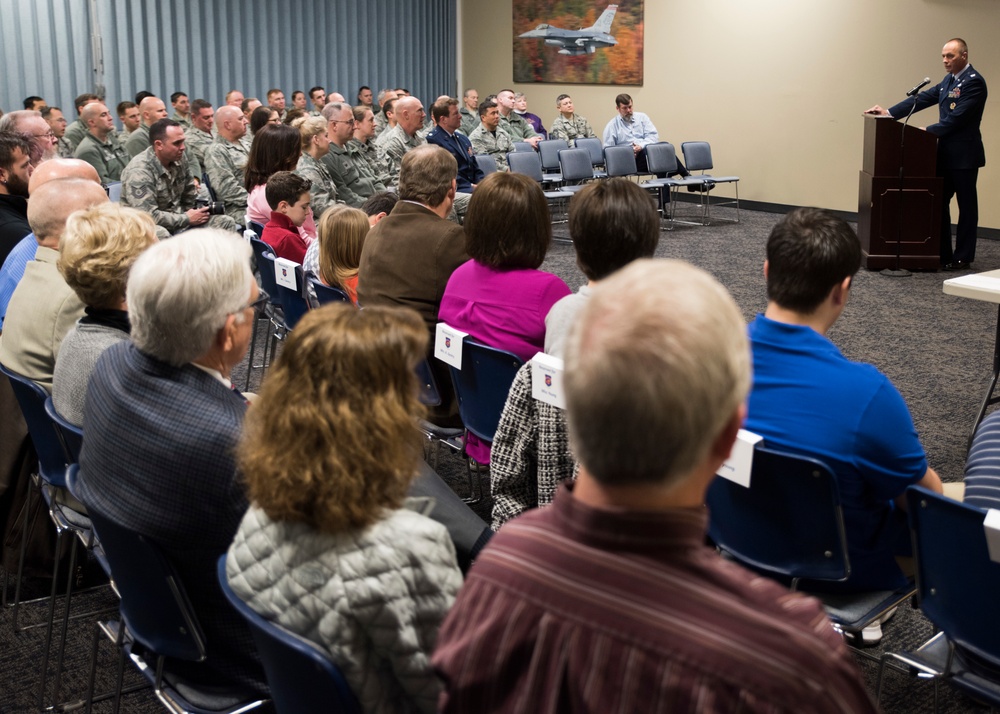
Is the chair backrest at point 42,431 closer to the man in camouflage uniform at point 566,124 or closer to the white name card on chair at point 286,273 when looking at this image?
the white name card on chair at point 286,273

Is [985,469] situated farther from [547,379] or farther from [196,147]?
[196,147]

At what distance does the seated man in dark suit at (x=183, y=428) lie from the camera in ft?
5.52

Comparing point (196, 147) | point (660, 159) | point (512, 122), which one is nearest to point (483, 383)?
point (196, 147)

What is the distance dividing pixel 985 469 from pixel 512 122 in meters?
10.9

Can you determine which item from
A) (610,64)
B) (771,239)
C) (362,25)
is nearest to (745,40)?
(610,64)

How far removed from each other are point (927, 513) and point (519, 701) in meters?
1.03

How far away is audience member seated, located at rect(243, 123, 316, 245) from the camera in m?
5.71

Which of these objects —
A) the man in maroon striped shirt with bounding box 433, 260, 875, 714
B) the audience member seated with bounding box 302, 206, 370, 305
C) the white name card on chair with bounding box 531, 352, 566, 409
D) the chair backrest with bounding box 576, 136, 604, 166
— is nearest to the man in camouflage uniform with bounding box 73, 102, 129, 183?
the chair backrest with bounding box 576, 136, 604, 166

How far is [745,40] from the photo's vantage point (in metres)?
11.7

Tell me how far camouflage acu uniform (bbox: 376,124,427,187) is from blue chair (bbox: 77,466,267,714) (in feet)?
20.5

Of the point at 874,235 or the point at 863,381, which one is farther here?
the point at 874,235

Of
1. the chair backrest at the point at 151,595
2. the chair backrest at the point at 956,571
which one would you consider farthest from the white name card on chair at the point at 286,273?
the chair backrest at the point at 956,571

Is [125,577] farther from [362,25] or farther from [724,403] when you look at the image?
[362,25]

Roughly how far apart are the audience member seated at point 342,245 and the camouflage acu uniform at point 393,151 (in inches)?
156
